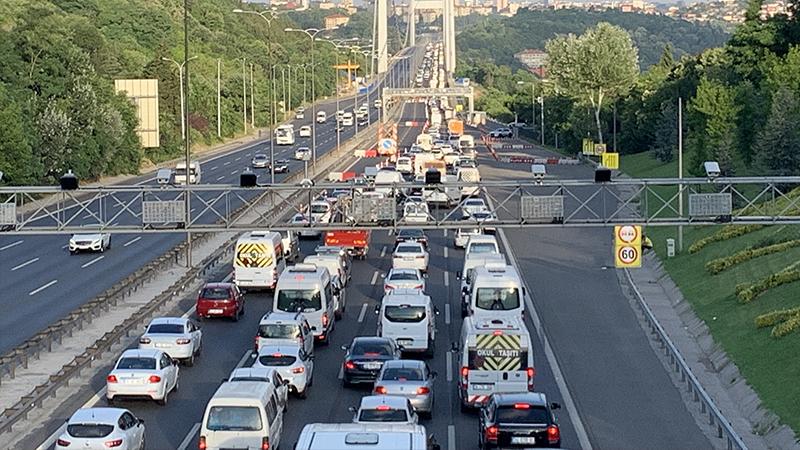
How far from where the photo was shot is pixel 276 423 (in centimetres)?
2720

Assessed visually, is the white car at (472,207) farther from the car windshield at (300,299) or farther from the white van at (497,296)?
the car windshield at (300,299)

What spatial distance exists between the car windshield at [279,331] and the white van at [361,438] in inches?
718

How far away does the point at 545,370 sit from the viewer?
1459 inches

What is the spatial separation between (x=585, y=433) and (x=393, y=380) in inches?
170

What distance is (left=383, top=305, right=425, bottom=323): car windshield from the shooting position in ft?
124

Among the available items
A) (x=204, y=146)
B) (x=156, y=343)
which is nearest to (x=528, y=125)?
(x=204, y=146)

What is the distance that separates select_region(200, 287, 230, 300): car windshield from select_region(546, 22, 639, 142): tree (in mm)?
76931

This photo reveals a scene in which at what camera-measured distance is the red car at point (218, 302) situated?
143 feet

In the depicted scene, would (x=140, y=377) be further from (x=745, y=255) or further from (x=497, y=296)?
(x=745, y=255)

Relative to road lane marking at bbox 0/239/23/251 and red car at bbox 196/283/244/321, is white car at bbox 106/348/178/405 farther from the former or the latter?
road lane marking at bbox 0/239/23/251

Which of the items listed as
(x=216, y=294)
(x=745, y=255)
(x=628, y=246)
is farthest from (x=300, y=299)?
(x=745, y=255)

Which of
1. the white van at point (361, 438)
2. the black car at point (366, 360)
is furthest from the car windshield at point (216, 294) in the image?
the white van at point (361, 438)

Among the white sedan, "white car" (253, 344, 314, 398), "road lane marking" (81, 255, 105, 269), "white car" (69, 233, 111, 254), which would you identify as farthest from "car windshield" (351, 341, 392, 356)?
"white car" (69, 233, 111, 254)

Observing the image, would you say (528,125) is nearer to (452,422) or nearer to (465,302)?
(465,302)
